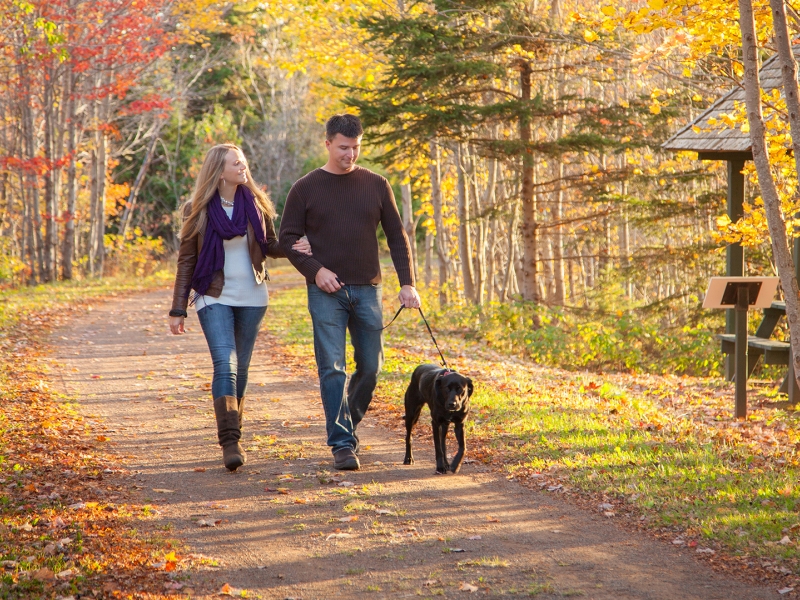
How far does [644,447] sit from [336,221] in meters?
3.12

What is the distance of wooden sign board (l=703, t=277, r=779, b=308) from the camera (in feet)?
28.1

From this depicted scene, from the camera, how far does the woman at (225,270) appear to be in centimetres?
600

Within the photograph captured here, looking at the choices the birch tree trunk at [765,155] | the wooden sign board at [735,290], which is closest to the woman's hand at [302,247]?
the birch tree trunk at [765,155]

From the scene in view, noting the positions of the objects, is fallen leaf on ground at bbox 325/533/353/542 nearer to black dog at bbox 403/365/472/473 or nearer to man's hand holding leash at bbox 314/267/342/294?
black dog at bbox 403/365/472/473

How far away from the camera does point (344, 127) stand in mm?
5656

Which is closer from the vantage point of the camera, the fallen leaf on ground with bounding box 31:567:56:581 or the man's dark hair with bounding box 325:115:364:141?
the fallen leaf on ground with bounding box 31:567:56:581

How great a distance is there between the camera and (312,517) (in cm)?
509

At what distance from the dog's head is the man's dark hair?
1.74 metres

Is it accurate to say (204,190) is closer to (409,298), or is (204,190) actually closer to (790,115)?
(409,298)

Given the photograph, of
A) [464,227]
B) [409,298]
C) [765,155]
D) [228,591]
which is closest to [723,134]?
[765,155]

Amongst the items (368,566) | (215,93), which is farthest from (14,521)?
(215,93)

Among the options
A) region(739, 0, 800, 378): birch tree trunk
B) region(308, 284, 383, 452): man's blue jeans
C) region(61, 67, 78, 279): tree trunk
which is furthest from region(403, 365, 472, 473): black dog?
region(61, 67, 78, 279): tree trunk

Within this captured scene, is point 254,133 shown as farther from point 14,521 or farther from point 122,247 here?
point 14,521

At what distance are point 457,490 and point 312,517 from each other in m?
1.12
